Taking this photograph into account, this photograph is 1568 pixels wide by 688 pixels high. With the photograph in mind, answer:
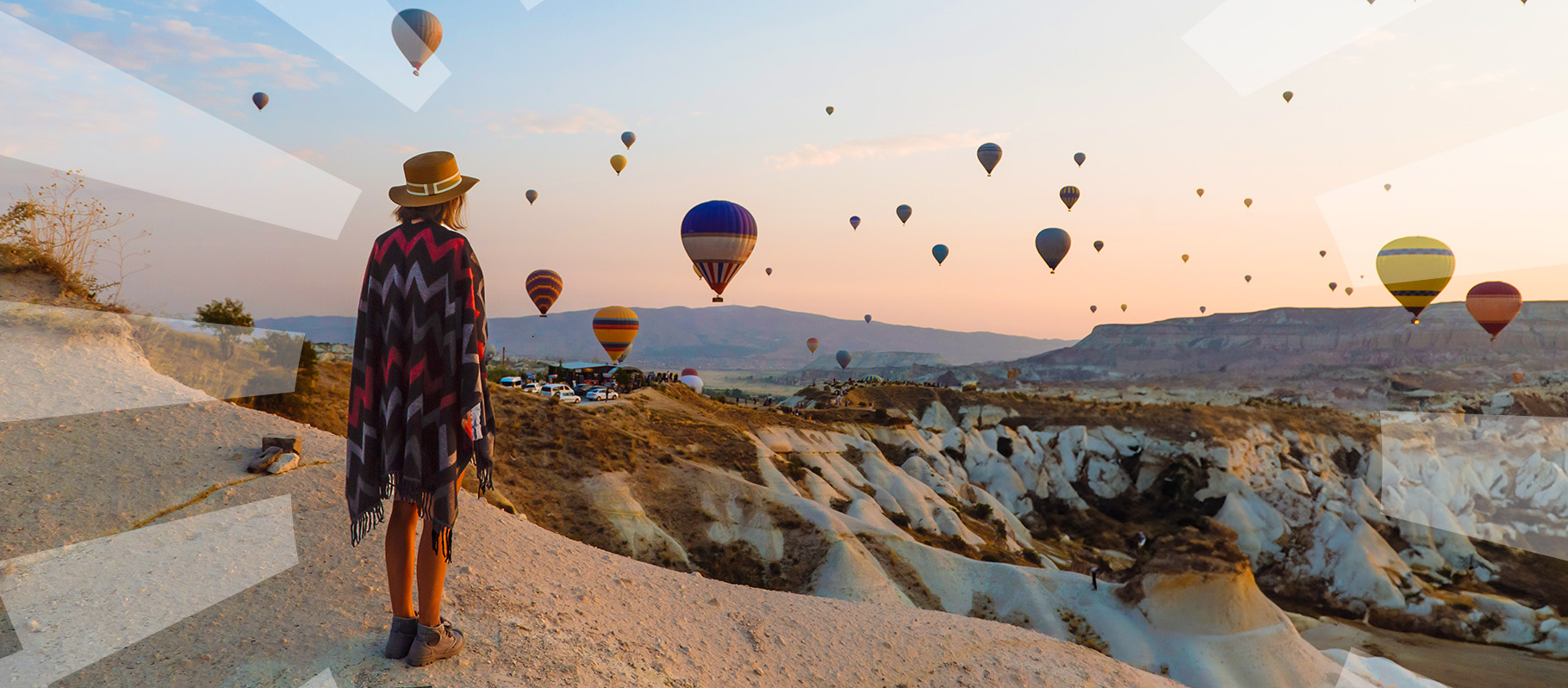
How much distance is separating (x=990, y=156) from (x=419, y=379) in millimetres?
54557

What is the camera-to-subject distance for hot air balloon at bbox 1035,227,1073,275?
2111 inches

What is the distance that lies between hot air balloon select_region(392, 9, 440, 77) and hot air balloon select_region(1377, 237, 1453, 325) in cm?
5941

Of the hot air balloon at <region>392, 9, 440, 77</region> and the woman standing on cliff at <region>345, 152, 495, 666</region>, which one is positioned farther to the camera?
the hot air balloon at <region>392, 9, 440, 77</region>

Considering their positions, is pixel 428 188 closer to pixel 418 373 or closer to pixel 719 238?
pixel 418 373

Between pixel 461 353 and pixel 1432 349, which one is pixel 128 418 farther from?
pixel 1432 349

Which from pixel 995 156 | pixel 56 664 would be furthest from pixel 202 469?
pixel 995 156

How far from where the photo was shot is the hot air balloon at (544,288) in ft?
198

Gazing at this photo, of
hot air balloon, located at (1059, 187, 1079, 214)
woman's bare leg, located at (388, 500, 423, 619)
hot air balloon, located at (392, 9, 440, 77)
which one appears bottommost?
woman's bare leg, located at (388, 500, 423, 619)

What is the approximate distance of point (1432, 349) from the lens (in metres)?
174

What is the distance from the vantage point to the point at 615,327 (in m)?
56.5
